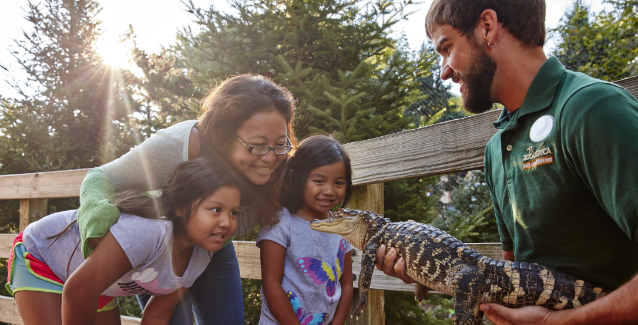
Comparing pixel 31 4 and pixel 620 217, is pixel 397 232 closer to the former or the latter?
pixel 620 217

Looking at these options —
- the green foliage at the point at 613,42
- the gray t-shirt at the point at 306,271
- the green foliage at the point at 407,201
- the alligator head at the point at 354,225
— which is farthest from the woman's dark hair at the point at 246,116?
the green foliage at the point at 613,42

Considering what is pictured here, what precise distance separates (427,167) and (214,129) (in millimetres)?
1212

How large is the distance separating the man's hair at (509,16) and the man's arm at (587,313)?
100cm

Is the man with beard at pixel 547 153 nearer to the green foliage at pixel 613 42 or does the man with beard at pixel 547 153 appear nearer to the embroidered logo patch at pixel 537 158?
the embroidered logo patch at pixel 537 158

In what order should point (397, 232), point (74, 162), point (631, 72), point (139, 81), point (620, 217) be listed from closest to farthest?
point (620, 217), point (397, 232), point (74, 162), point (631, 72), point (139, 81)

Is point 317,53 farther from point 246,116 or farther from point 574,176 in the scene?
point 574,176

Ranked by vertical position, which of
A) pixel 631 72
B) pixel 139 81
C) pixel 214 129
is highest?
pixel 139 81

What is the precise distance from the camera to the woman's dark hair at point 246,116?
79.4 inches

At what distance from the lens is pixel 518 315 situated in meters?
1.33

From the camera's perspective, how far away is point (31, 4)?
1016 cm

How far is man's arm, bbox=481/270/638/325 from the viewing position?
1.07m

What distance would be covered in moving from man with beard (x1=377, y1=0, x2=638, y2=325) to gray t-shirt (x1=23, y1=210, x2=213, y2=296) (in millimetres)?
1103

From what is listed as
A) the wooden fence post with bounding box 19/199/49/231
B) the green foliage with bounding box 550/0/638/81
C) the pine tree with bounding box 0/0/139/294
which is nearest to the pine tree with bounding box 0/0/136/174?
the pine tree with bounding box 0/0/139/294

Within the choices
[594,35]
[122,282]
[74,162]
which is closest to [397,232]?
[122,282]
